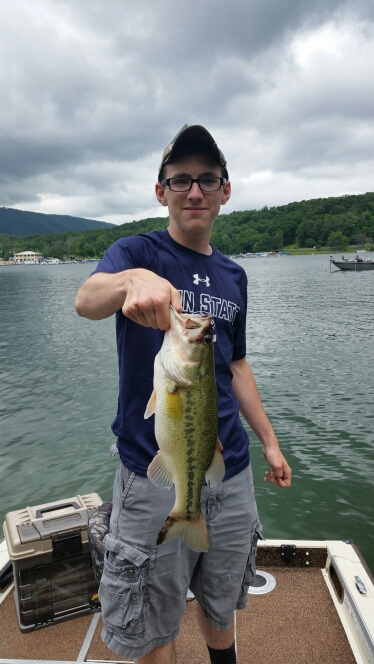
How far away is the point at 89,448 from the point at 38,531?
7.00 meters

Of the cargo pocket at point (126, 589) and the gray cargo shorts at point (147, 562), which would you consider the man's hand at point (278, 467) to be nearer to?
the gray cargo shorts at point (147, 562)

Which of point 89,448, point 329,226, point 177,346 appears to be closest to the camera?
point 177,346

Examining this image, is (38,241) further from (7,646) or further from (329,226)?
(7,646)

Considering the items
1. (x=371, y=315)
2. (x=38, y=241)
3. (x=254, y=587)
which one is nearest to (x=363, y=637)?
(x=254, y=587)

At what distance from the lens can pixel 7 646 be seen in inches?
147

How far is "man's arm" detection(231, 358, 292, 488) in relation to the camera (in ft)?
10.6

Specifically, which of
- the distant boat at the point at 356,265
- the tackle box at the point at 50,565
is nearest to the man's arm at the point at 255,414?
the tackle box at the point at 50,565

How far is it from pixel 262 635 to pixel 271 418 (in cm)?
760

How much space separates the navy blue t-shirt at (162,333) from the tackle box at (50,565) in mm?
1616

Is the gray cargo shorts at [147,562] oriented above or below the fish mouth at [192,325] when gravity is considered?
below

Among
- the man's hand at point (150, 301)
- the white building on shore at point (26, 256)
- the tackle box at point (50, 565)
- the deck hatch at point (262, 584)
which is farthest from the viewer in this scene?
the white building on shore at point (26, 256)

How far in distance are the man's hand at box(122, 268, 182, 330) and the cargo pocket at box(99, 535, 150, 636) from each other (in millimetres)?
1254

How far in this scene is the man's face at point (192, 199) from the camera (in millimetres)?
2652

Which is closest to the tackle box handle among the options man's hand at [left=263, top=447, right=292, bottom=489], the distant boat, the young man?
the young man
